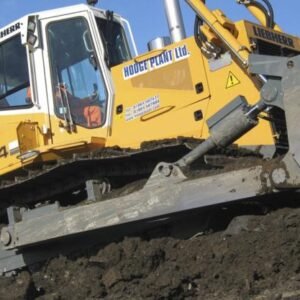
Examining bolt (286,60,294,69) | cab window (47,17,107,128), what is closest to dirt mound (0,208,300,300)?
bolt (286,60,294,69)

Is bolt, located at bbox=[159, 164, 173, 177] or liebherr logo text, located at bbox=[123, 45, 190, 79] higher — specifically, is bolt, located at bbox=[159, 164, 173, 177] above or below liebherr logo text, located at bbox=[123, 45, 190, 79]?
below

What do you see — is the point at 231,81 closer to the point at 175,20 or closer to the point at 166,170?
the point at 166,170

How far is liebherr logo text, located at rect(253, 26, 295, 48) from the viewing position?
6.59 m

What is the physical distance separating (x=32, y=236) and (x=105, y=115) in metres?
1.40

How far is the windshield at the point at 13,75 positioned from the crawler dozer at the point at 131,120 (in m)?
0.01

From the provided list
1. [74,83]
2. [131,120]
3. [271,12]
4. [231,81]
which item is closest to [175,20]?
[271,12]

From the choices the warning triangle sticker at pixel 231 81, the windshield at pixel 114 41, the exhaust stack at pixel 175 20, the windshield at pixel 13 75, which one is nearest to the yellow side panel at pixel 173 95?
the warning triangle sticker at pixel 231 81

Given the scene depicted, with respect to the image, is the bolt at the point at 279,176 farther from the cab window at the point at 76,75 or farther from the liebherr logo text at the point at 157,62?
the cab window at the point at 76,75

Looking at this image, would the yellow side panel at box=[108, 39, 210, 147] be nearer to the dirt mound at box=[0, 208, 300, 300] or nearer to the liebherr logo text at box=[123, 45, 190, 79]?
the liebherr logo text at box=[123, 45, 190, 79]

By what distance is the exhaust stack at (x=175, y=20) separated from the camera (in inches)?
299

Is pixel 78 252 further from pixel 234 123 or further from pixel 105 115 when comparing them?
pixel 234 123

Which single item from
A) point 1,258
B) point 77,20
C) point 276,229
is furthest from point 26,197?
point 276,229

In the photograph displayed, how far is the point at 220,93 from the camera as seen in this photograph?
20.9 ft

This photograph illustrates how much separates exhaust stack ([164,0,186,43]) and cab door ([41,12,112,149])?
857 millimetres
